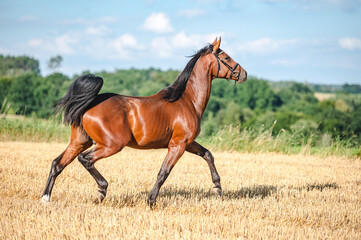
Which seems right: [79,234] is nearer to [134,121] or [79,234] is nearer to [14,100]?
[134,121]

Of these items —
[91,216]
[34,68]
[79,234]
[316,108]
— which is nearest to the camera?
[79,234]

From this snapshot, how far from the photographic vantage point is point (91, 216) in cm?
464

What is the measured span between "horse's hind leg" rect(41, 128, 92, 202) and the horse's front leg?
43.9 inches

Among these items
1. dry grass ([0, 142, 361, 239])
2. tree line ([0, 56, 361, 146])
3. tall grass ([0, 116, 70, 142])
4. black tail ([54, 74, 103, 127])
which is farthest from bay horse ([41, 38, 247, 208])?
tree line ([0, 56, 361, 146])

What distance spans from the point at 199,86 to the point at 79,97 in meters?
1.86

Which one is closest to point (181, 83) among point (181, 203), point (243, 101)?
point (181, 203)

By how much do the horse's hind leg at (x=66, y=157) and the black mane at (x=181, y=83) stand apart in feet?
4.24

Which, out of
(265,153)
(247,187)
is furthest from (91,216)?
(265,153)

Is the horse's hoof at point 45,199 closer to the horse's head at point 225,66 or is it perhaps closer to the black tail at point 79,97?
the black tail at point 79,97

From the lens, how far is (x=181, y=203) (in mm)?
5707

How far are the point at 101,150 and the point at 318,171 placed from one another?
6296 mm

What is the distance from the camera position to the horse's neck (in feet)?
19.3

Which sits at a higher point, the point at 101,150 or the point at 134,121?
the point at 134,121

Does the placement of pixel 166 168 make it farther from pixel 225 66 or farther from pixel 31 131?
pixel 31 131
